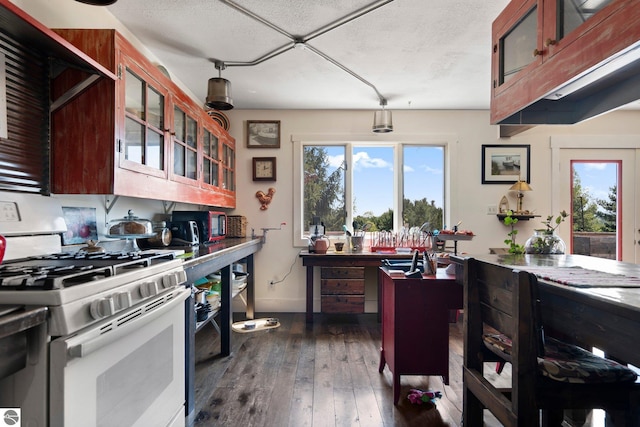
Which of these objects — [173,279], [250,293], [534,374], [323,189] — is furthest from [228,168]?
[534,374]

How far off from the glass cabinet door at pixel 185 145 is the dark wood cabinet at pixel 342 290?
178 cm

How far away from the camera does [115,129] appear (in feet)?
5.05

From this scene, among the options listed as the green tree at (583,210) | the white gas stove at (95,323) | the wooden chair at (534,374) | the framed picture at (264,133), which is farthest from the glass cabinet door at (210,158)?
the green tree at (583,210)

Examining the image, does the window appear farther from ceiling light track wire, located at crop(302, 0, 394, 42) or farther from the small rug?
ceiling light track wire, located at crop(302, 0, 394, 42)

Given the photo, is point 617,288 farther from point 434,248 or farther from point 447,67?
point 434,248

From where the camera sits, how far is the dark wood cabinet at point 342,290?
363 centimetres

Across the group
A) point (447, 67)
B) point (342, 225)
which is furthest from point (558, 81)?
point (342, 225)

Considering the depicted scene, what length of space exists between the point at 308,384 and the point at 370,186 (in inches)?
96.5

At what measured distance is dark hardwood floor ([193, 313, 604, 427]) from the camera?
1.87 m

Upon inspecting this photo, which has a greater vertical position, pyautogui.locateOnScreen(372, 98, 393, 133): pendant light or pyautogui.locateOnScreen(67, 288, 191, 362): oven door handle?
pyautogui.locateOnScreen(372, 98, 393, 133): pendant light

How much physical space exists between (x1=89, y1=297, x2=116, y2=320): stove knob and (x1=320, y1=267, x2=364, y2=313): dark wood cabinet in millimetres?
2787

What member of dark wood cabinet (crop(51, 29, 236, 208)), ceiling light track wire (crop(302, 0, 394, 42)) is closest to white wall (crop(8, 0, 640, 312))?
ceiling light track wire (crop(302, 0, 394, 42))

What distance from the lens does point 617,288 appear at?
106cm

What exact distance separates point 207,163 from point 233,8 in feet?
4.19
